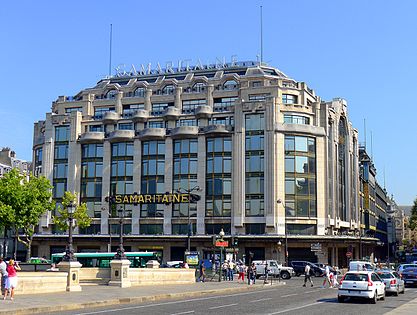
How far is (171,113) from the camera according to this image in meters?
87.8

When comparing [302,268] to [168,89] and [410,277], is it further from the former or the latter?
[168,89]

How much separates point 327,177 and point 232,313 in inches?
2531

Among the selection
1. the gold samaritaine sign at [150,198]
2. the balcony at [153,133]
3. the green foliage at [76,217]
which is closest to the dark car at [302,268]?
the gold samaritaine sign at [150,198]

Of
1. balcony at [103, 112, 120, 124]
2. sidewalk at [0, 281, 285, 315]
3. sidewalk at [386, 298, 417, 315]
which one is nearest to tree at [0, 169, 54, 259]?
balcony at [103, 112, 120, 124]

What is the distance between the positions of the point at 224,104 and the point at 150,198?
57.9 feet

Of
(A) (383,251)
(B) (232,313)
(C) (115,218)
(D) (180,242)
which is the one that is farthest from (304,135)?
(A) (383,251)

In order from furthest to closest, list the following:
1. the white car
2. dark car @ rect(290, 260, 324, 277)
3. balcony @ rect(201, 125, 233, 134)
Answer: balcony @ rect(201, 125, 233, 134) → dark car @ rect(290, 260, 324, 277) → the white car

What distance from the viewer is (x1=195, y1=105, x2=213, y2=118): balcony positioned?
8612 centimetres

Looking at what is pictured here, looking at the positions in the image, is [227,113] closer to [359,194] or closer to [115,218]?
[115,218]

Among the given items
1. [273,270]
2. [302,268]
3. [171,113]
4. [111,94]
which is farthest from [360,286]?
[111,94]

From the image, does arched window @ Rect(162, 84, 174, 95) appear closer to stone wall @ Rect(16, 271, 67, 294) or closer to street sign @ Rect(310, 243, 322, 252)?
street sign @ Rect(310, 243, 322, 252)

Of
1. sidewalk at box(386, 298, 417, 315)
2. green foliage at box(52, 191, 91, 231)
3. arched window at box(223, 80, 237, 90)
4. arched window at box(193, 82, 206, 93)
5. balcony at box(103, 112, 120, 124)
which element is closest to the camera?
sidewalk at box(386, 298, 417, 315)

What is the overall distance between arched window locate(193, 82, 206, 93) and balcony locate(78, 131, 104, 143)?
15727 mm

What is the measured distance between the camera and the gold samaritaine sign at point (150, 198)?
83.7 metres
